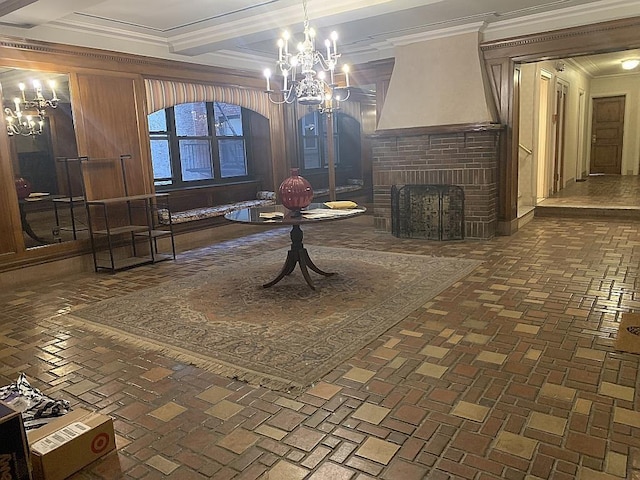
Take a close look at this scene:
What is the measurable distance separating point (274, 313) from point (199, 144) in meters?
4.60

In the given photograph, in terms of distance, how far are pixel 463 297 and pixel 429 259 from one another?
4.21 ft

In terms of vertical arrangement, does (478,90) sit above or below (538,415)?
above

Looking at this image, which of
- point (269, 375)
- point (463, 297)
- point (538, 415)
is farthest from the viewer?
point (463, 297)

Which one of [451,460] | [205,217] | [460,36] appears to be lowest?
[451,460]

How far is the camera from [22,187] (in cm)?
485

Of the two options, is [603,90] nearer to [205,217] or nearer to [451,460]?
[205,217]

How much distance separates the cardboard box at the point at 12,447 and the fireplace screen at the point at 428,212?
510cm

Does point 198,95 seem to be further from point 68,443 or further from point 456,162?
point 68,443

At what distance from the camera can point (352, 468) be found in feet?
6.10

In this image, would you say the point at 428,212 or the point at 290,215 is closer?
the point at 290,215

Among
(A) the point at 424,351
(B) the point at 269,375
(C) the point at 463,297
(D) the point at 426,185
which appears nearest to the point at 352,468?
(B) the point at 269,375

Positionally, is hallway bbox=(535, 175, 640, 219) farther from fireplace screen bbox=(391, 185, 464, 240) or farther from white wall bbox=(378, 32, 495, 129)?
white wall bbox=(378, 32, 495, 129)

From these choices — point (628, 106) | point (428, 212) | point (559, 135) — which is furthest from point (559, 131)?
point (428, 212)

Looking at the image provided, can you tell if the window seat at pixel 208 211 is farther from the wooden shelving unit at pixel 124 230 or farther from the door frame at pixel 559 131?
the door frame at pixel 559 131
